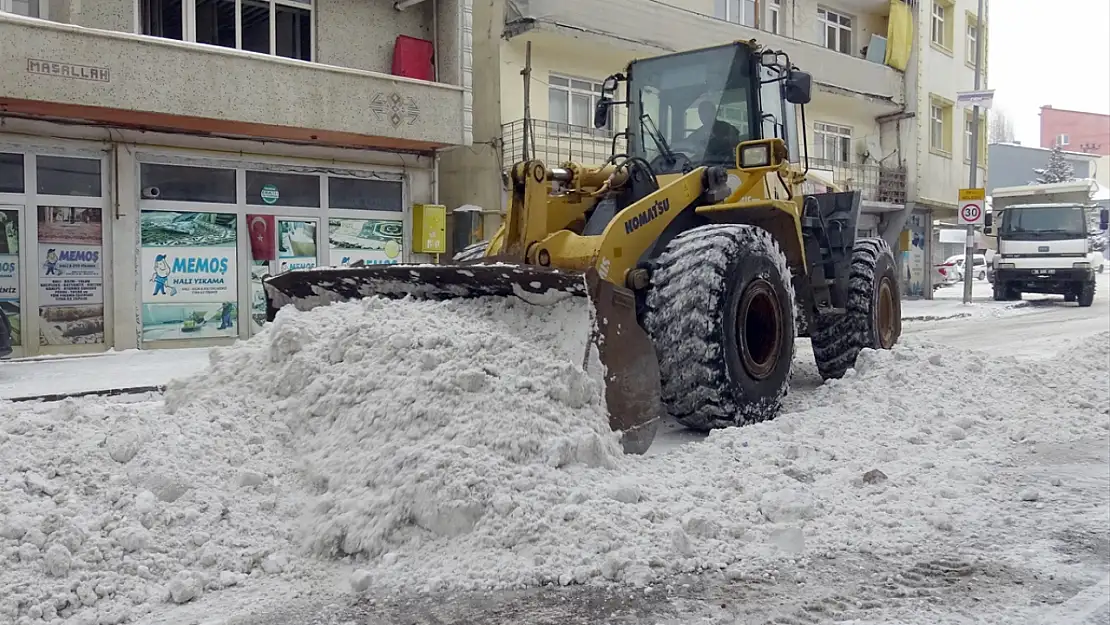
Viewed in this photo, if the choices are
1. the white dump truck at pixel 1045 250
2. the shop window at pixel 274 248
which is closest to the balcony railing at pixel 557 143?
the shop window at pixel 274 248

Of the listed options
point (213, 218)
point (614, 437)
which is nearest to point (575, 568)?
point (614, 437)

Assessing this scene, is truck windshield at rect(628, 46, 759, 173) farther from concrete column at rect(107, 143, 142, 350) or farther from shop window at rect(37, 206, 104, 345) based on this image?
shop window at rect(37, 206, 104, 345)

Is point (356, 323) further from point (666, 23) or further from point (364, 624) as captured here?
point (666, 23)

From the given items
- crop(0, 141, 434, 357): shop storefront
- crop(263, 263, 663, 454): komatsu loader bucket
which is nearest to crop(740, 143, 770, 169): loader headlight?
crop(263, 263, 663, 454): komatsu loader bucket

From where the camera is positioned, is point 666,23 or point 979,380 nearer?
Answer: point 979,380

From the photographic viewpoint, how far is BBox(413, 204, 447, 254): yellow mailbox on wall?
619 inches

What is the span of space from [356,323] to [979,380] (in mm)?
4774

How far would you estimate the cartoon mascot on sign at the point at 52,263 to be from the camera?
12211mm

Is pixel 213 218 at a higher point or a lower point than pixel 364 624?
higher

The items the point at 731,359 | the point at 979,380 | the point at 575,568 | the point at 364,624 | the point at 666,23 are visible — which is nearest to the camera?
the point at 364,624

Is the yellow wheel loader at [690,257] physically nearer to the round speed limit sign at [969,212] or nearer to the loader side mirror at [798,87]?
the loader side mirror at [798,87]

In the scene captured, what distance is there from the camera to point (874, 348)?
26.3 feet

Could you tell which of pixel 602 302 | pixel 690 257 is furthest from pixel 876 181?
pixel 602 302

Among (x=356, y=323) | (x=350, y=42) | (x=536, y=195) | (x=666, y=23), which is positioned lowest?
(x=356, y=323)
